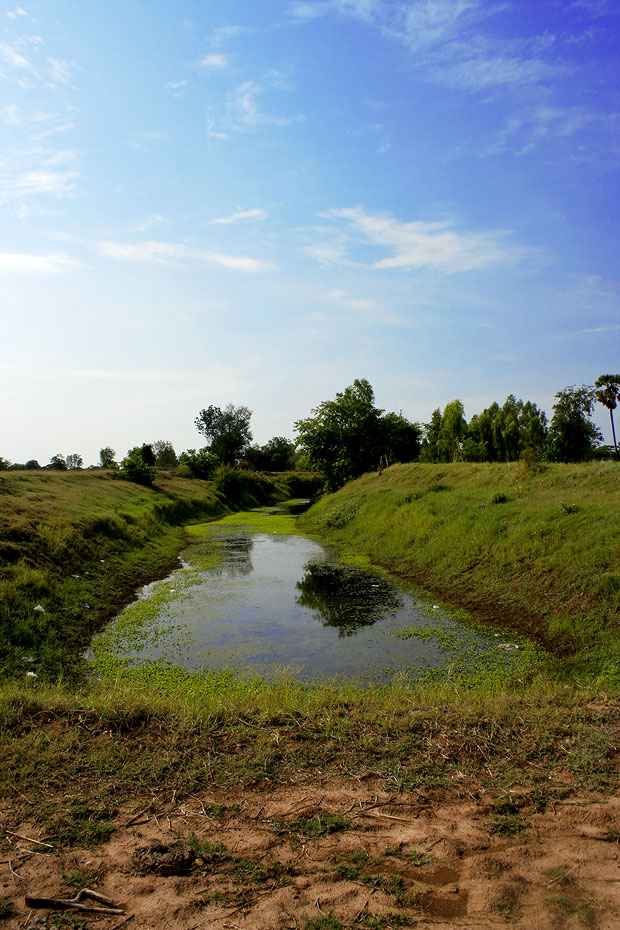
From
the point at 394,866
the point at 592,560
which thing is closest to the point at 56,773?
the point at 394,866

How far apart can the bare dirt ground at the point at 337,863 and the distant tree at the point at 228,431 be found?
255ft

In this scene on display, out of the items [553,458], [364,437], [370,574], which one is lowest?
[370,574]

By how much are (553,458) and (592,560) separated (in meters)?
19.5

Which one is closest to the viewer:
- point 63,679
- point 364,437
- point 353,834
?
point 353,834

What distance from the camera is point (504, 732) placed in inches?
210

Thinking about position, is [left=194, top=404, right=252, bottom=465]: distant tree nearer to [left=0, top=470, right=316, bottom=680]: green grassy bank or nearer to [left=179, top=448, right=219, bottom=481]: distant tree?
[left=179, top=448, right=219, bottom=481]: distant tree

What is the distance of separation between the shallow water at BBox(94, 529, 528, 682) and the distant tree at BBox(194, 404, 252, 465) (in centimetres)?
6574

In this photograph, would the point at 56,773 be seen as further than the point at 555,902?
Yes

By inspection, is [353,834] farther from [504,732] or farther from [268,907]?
[504,732]

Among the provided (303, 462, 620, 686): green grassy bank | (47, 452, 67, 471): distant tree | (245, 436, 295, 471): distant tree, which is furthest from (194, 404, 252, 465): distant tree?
(303, 462, 620, 686): green grassy bank

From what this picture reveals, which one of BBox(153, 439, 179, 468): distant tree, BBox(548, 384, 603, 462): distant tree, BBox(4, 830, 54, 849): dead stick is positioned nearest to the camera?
BBox(4, 830, 54, 849): dead stick

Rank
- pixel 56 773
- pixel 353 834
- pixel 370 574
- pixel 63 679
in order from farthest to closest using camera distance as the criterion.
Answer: pixel 370 574 < pixel 63 679 < pixel 56 773 < pixel 353 834

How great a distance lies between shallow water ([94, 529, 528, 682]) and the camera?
9180mm

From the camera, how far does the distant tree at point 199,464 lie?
58.0 m
